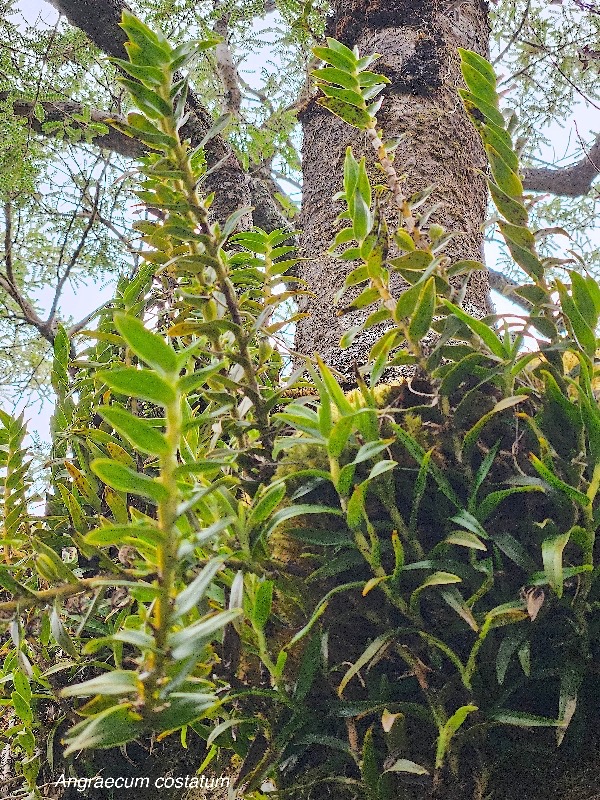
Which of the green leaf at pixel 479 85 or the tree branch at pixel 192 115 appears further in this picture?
the tree branch at pixel 192 115

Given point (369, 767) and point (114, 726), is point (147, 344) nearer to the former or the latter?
point (114, 726)

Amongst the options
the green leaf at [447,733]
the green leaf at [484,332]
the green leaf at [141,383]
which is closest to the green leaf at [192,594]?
the green leaf at [141,383]

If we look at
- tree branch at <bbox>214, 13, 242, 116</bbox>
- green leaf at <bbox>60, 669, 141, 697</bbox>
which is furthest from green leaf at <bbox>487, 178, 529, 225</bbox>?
tree branch at <bbox>214, 13, 242, 116</bbox>

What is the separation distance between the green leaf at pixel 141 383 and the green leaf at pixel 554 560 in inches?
11.9

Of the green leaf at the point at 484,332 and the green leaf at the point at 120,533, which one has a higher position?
the green leaf at the point at 484,332

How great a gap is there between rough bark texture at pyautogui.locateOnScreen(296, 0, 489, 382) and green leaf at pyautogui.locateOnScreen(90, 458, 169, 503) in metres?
0.56

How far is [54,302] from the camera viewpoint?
1829mm

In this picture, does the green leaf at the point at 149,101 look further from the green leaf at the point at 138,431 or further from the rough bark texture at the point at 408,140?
the rough bark texture at the point at 408,140

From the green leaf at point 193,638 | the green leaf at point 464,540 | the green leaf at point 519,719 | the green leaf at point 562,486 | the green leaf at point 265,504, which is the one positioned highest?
the green leaf at point 265,504

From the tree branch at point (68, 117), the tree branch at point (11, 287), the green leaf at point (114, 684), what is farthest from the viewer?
the tree branch at point (68, 117)

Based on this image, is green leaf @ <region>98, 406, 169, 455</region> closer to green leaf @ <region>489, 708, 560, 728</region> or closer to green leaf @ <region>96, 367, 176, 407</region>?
green leaf @ <region>96, 367, 176, 407</region>

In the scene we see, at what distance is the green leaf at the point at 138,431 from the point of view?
1.33 ft

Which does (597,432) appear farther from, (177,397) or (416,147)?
(416,147)

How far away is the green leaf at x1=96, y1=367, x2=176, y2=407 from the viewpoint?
39 centimetres
